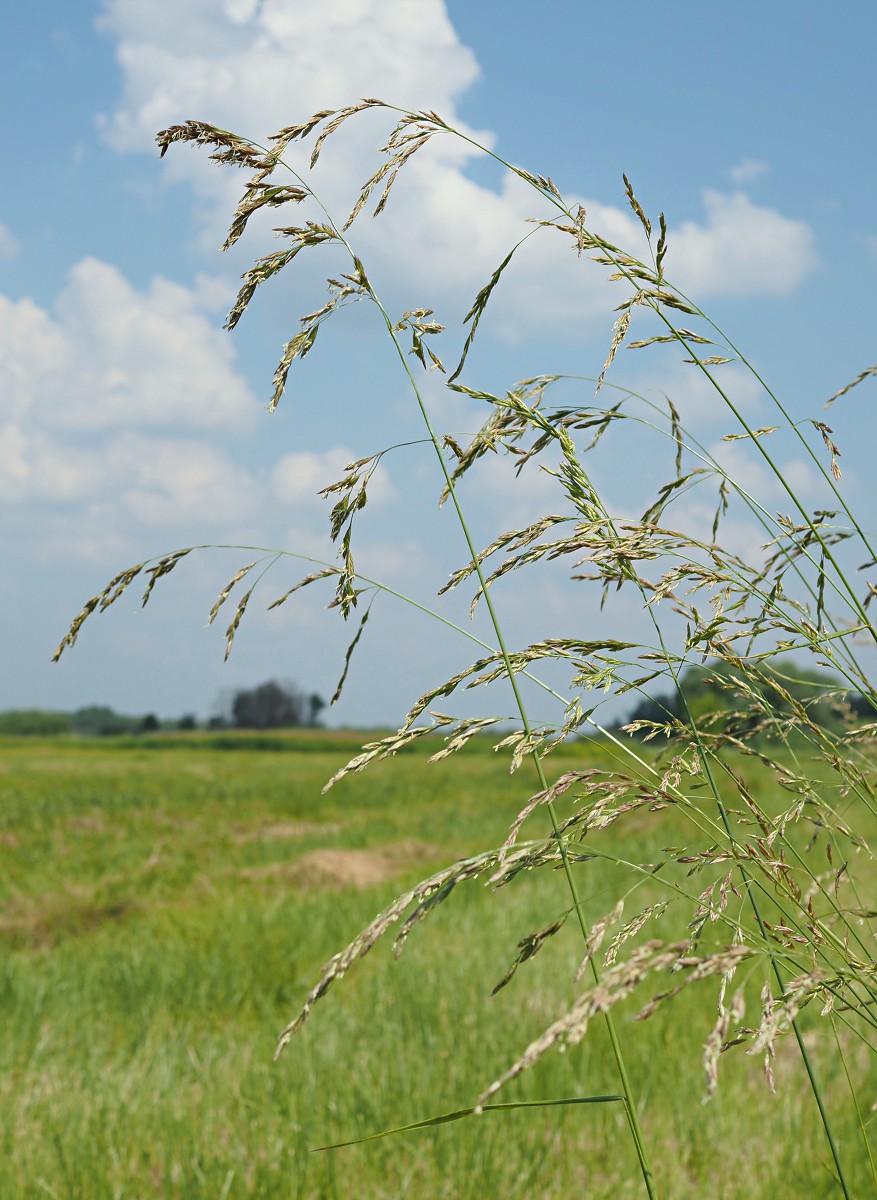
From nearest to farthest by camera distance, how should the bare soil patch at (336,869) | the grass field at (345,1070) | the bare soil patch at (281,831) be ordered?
the grass field at (345,1070) < the bare soil patch at (336,869) < the bare soil patch at (281,831)

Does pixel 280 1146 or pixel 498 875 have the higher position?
pixel 498 875

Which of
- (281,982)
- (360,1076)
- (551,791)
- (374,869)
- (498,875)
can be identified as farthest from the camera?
(374,869)

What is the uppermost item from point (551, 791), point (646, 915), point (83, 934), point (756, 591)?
point (756, 591)

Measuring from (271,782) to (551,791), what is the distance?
106ft

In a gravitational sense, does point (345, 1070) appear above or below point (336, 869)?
above

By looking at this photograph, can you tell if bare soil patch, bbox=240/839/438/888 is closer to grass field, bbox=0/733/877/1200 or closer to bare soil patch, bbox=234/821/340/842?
grass field, bbox=0/733/877/1200

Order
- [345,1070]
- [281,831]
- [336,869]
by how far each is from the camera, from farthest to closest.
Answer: [281,831] → [336,869] → [345,1070]

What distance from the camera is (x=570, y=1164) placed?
3.32 meters

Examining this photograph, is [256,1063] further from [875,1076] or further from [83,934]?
[83,934]


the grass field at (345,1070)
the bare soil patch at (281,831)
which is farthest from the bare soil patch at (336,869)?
the bare soil patch at (281,831)

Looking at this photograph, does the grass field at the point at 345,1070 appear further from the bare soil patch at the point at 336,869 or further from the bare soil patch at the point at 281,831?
the bare soil patch at the point at 281,831

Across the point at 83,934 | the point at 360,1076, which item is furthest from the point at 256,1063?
the point at 83,934

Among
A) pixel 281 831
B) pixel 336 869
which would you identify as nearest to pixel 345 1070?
pixel 336 869

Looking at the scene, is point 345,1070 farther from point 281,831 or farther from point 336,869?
point 281,831
